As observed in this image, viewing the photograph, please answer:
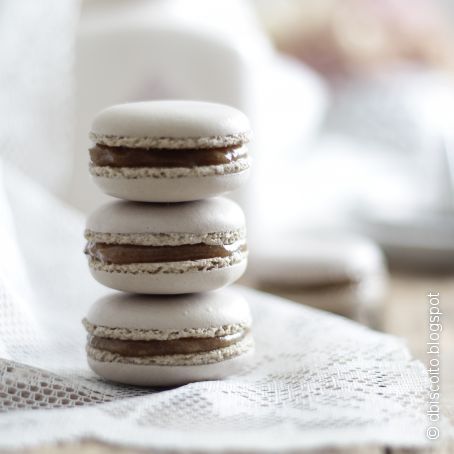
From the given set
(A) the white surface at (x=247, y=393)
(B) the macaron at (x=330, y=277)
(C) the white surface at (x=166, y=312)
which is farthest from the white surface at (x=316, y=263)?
(C) the white surface at (x=166, y=312)

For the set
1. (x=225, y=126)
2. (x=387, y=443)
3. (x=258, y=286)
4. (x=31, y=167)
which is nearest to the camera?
(x=387, y=443)

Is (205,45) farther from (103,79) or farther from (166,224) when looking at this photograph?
(166,224)

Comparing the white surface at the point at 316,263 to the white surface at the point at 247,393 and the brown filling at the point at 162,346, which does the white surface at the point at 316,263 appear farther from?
the brown filling at the point at 162,346

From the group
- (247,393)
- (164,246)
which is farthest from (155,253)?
(247,393)

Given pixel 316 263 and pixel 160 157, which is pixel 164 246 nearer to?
pixel 160 157

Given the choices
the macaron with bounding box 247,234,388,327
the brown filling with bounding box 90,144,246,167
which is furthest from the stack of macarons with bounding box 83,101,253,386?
the macaron with bounding box 247,234,388,327

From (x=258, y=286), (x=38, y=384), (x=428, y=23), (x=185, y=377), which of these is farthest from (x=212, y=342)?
(x=428, y=23)
